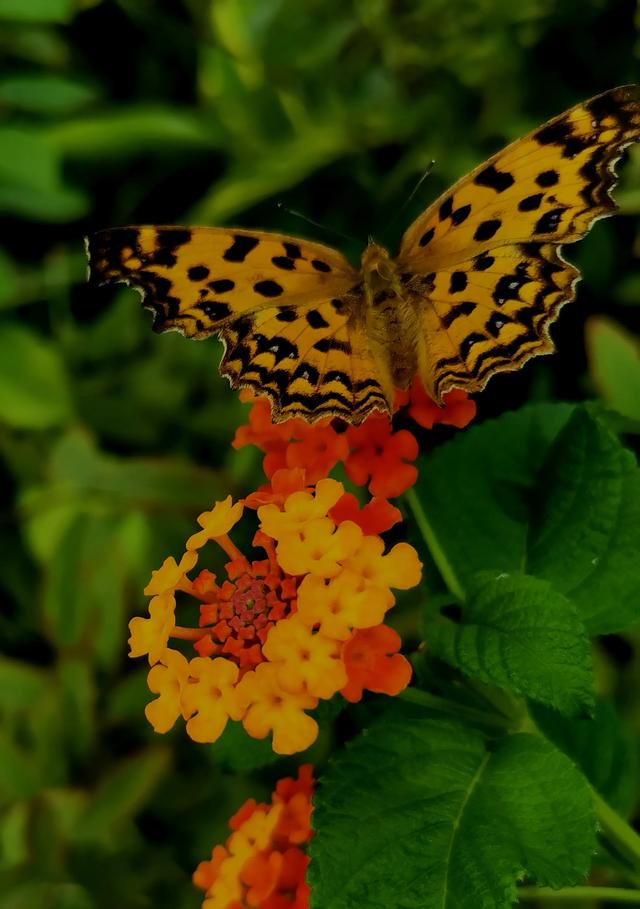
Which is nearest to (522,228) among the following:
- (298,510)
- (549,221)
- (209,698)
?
(549,221)

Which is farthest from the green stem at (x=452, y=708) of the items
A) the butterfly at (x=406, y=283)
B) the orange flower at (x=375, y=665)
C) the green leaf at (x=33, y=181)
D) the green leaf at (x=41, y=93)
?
the green leaf at (x=41, y=93)

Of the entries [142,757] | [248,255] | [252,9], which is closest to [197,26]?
[252,9]

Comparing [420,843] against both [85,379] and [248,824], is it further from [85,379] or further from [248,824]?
[85,379]

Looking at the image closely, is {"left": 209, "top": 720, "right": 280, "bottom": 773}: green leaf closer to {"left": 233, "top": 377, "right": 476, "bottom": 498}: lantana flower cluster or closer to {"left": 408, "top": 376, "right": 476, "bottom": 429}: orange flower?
{"left": 233, "top": 377, "right": 476, "bottom": 498}: lantana flower cluster

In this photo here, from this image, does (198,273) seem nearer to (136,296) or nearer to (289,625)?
(289,625)

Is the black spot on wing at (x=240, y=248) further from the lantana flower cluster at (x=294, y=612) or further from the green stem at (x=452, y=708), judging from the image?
the green stem at (x=452, y=708)
